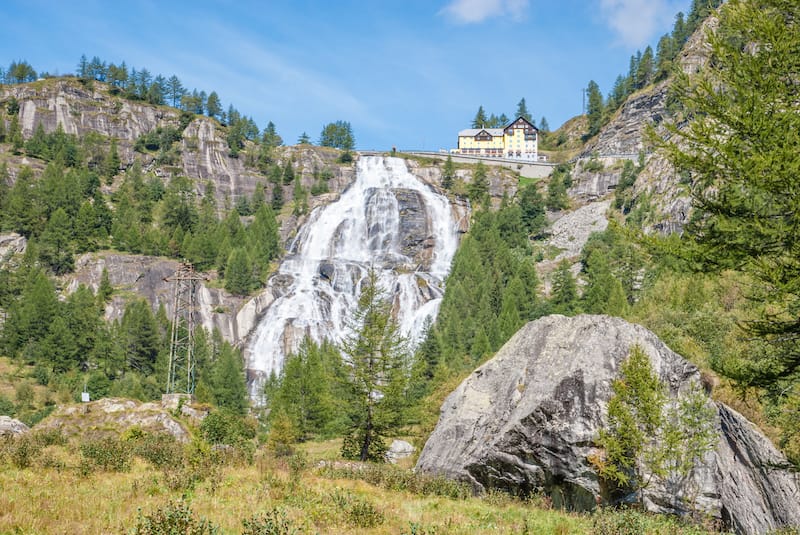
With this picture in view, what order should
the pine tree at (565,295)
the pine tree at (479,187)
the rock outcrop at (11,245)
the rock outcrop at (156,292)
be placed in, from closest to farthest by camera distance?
the pine tree at (565,295), the rock outcrop at (156,292), the rock outcrop at (11,245), the pine tree at (479,187)

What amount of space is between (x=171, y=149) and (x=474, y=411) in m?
121

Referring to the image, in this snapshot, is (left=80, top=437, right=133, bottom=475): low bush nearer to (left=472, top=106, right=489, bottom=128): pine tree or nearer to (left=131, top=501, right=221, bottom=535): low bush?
(left=131, top=501, right=221, bottom=535): low bush

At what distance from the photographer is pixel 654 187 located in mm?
86312

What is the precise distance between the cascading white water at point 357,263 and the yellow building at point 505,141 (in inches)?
1738

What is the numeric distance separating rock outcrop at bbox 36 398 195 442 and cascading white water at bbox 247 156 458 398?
38347mm

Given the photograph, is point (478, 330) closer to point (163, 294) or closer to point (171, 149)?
point (163, 294)

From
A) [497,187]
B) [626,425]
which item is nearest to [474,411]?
[626,425]

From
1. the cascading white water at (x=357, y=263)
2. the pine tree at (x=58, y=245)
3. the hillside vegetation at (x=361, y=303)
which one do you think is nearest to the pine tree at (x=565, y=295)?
the hillside vegetation at (x=361, y=303)

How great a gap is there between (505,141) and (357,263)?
3232 inches

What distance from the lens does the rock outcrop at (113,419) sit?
1102 inches

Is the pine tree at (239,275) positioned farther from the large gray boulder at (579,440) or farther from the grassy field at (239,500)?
the grassy field at (239,500)

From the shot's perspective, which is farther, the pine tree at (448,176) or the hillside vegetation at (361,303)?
the pine tree at (448,176)

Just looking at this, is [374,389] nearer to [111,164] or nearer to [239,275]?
[239,275]

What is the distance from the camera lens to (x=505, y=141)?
154000mm
